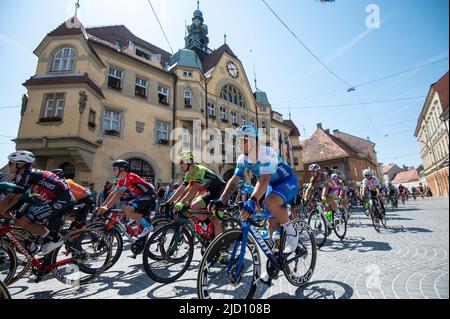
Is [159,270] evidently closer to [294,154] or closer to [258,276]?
[258,276]

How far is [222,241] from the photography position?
2.17 metres

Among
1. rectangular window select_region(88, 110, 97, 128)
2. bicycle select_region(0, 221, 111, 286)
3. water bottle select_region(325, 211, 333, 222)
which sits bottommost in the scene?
bicycle select_region(0, 221, 111, 286)

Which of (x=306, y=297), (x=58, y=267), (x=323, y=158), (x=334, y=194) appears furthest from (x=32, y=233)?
(x=323, y=158)

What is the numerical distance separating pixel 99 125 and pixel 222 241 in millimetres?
13827

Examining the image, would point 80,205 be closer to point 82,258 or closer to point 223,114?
point 82,258

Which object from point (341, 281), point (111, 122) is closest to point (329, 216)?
point (341, 281)

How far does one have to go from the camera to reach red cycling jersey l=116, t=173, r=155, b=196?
4.28 m

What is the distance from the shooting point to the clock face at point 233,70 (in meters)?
23.7

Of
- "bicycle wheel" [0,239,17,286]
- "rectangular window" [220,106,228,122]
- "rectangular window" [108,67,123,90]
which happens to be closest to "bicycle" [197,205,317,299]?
"bicycle wheel" [0,239,17,286]

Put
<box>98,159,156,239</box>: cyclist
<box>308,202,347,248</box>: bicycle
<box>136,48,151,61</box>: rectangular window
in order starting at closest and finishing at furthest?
<box>98,159,156,239</box>: cyclist, <box>308,202,347,248</box>: bicycle, <box>136,48,151,61</box>: rectangular window

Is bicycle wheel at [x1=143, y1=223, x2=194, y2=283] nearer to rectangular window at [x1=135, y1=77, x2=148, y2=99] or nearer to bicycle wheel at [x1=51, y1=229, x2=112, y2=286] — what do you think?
bicycle wheel at [x1=51, y1=229, x2=112, y2=286]

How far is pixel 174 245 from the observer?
3621 millimetres

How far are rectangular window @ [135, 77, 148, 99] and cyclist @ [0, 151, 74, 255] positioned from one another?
1369cm

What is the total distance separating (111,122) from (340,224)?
1432 cm
